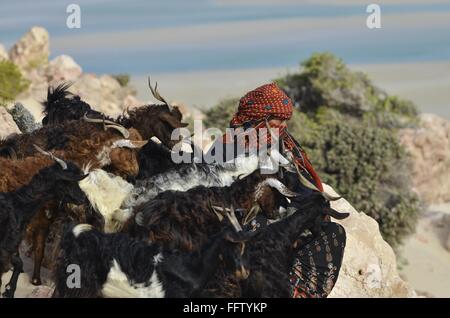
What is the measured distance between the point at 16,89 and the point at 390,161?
845 centimetres

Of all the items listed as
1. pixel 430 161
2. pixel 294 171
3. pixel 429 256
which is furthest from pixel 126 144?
pixel 430 161

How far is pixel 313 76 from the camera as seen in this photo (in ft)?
87.5

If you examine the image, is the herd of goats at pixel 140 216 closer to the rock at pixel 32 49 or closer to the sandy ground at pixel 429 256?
the sandy ground at pixel 429 256

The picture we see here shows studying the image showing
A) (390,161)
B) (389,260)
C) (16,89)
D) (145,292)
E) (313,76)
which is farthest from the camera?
(313,76)

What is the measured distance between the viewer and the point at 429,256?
20.5 meters

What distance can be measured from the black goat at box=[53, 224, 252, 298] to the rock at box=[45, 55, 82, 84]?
66.3 feet

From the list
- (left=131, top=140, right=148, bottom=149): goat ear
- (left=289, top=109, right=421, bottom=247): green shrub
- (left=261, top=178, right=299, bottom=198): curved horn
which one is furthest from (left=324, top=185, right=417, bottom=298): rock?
(left=289, top=109, right=421, bottom=247): green shrub

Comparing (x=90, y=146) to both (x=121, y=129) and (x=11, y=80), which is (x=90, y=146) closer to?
(x=121, y=129)

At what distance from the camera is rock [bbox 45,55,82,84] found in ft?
86.7

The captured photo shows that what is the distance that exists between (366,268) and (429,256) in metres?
12.5

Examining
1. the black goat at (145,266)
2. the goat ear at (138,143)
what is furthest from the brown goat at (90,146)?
the black goat at (145,266)

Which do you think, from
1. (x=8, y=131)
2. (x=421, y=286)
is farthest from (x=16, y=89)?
(x=8, y=131)

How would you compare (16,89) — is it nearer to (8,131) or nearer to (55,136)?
(8,131)
